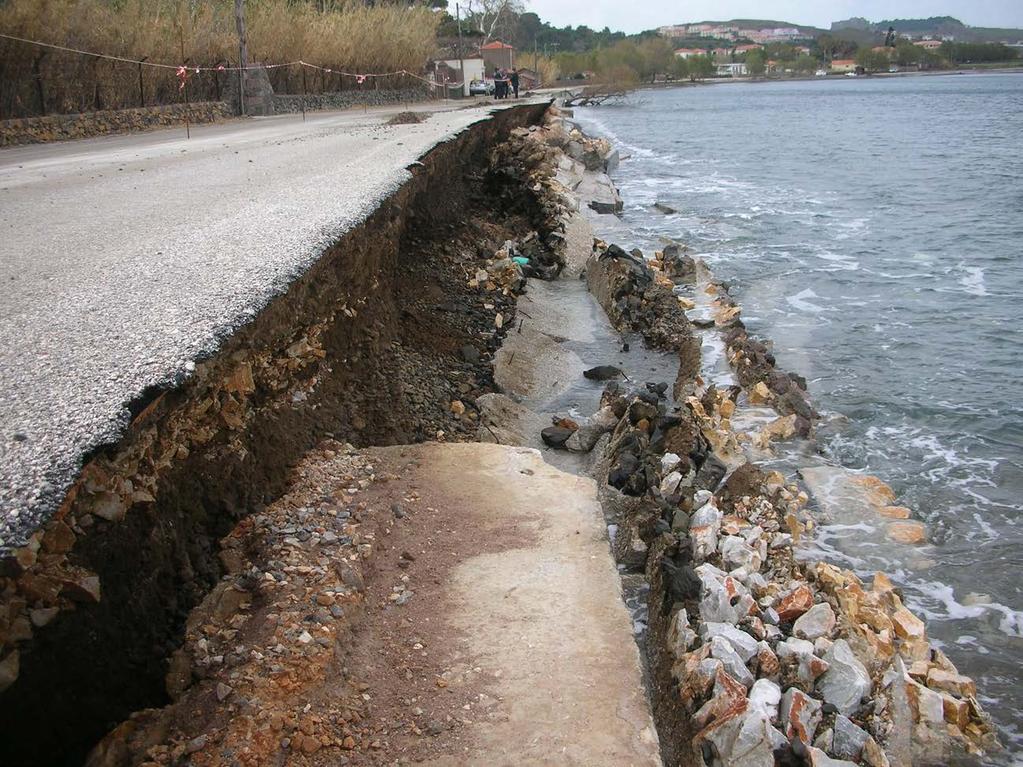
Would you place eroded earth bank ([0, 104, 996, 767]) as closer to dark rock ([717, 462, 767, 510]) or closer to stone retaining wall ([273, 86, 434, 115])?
dark rock ([717, 462, 767, 510])

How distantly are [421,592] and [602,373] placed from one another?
5.06m

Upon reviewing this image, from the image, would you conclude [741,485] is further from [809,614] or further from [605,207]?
[605,207]

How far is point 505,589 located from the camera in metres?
4.22

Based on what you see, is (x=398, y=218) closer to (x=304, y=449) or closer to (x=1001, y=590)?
(x=304, y=449)

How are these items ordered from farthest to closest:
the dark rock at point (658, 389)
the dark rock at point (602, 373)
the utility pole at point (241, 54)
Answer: the utility pole at point (241, 54)
the dark rock at point (602, 373)
the dark rock at point (658, 389)

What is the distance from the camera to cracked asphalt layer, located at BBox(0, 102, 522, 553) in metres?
3.34

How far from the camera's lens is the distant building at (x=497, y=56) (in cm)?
6012

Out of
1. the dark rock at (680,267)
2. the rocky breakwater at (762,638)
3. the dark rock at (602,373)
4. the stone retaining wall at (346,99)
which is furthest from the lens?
the stone retaining wall at (346,99)

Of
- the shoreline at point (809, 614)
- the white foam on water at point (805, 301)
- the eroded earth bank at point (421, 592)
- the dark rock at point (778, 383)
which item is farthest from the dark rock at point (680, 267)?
the eroded earth bank at point (421, 592)

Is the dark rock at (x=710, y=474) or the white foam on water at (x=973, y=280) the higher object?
the white foam on water at (x=973, y=280)

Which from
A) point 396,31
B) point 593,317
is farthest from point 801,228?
point 396,31

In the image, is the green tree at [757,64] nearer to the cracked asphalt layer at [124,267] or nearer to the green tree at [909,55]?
the green tree at [909,55]

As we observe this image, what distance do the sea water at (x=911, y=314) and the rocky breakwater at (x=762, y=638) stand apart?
1.71ft

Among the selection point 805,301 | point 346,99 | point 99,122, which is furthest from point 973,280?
point 346,99
